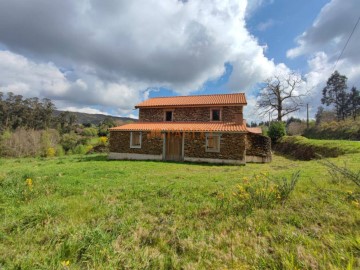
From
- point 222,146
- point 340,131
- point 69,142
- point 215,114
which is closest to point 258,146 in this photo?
point 222,146

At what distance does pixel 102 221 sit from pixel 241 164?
11.3m

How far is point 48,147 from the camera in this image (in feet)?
78.3

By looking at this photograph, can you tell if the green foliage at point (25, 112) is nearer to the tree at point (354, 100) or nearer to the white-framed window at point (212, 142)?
the white-framed window at point (212, 142)

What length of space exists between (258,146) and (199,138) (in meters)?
5.17

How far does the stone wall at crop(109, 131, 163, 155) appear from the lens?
48.7ft

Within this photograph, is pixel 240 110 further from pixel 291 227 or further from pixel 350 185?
pixel 291 227

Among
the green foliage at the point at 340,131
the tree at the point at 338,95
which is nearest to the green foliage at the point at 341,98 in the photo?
the tree at the point at 338,95

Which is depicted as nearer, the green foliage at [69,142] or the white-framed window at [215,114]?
the white-framed window at [215,114]

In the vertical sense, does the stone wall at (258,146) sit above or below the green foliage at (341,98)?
below

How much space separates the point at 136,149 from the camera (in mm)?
15258

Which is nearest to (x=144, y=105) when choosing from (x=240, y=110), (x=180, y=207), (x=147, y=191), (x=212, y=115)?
(x=212, y=115)

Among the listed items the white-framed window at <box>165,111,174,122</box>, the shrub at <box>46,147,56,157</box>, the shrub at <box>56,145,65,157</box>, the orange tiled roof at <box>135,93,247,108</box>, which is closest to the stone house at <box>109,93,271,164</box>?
the orange tiled roof at <box>135,93,247,108</box>

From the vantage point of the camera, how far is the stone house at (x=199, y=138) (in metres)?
13.5

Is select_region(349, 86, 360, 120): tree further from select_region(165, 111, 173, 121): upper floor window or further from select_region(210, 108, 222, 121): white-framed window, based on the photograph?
select_region(165, 111, 173, 121): upper floor window
